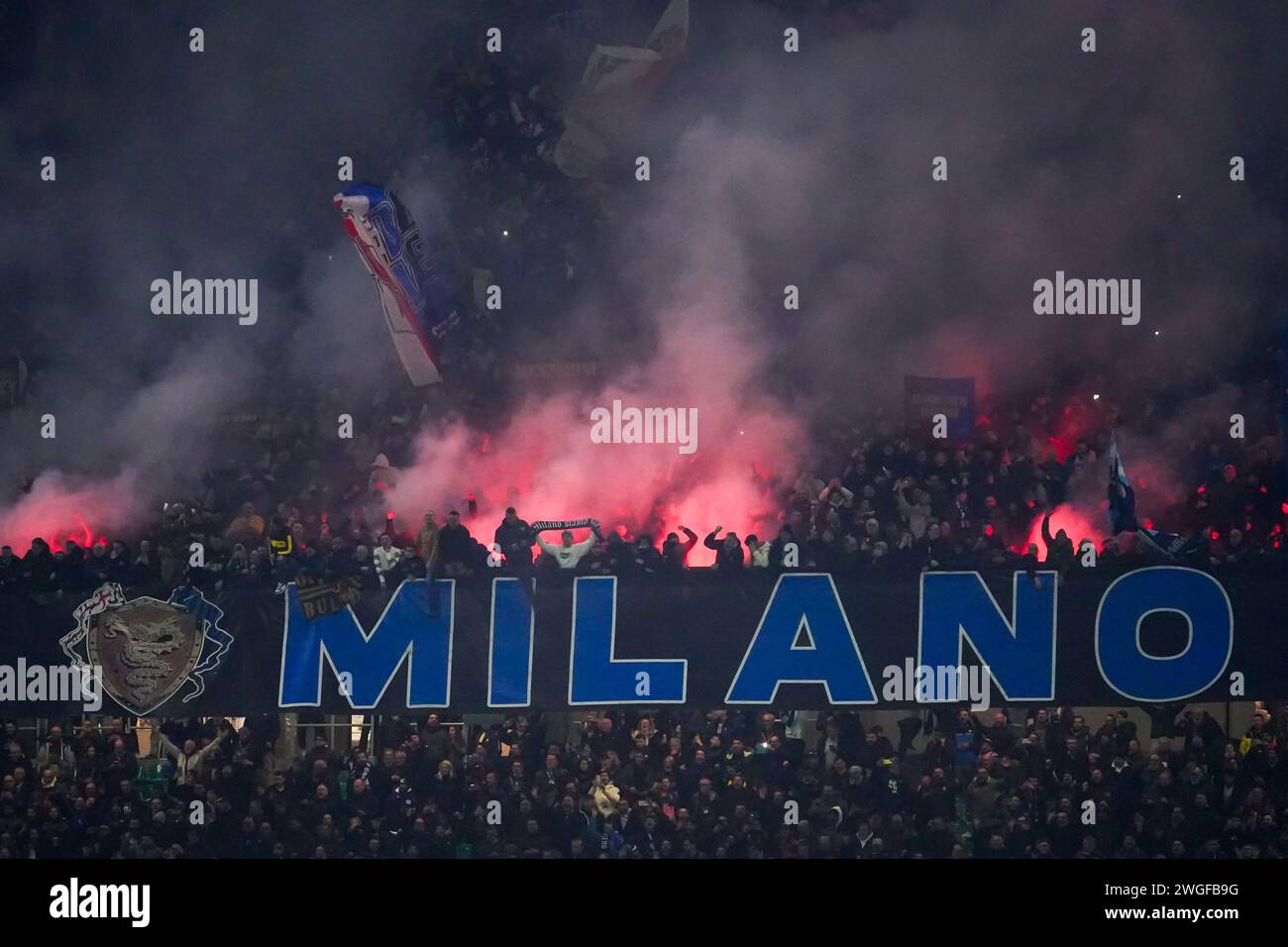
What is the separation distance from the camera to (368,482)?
1514 centimetres

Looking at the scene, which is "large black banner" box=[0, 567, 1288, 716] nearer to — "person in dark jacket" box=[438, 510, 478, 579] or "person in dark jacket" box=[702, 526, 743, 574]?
"person in dark jacket" box=[702, 526, 743, 574]

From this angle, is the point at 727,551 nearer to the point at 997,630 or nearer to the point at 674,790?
the point at 674,790

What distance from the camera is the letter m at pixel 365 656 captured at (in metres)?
14.5

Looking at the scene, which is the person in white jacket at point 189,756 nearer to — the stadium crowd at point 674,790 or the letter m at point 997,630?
the stadium crowd at point 674,790

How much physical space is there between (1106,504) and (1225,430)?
1.28 m

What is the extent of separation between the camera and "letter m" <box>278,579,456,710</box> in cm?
1455

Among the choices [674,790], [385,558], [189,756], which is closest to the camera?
[674,790]

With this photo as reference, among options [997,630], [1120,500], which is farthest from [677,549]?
[1120,500]

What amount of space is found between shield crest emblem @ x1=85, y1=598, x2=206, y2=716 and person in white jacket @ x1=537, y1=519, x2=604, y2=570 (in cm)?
308

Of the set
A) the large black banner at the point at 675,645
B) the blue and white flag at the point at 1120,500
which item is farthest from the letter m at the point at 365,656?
the blue and white flag at the point at 1120,500

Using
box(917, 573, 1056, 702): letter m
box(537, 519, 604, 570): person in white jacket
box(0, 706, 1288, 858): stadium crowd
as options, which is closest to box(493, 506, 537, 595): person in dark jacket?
box(537, 519, 604, 570): person in white jacket

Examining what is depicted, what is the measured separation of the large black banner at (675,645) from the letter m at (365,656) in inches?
0.6

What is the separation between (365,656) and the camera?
14586 millimetres

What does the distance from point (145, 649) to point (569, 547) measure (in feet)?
A: 12.4
